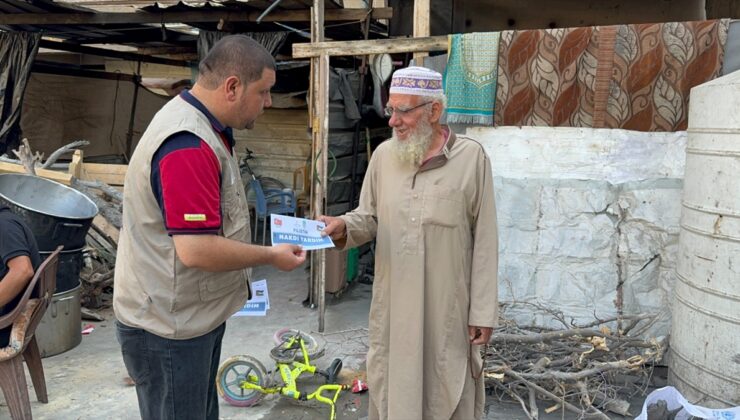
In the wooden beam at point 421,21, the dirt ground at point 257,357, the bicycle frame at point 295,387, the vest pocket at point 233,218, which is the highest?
the wooden beam at point 421,21

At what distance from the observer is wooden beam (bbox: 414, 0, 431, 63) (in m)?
4.77

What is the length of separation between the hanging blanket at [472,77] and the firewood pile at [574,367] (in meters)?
1.78

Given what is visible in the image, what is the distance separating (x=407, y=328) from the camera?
2670mm

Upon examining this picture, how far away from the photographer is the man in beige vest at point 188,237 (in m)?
1.93

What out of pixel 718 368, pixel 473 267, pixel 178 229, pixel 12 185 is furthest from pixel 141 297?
pixel 12 185

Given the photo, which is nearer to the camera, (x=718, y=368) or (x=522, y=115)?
(x=718, y=368)

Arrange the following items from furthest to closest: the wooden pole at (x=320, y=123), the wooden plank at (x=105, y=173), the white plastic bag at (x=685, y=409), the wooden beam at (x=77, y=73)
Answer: the wooden beam at (x=77, y=73), the wooden plank at (x=105, y=173), the wooden pole at (x=320, y=123), the white plastic bag at (x=685, y=409)

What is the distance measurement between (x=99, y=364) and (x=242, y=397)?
1.52m

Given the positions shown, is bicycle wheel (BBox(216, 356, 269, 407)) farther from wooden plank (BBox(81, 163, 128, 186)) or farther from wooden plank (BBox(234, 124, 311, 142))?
wooden plank (BBox(234, 124, 311, 142))

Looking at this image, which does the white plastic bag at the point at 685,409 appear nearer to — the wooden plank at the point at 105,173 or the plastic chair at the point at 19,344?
the plastic chair at the point at 19,344

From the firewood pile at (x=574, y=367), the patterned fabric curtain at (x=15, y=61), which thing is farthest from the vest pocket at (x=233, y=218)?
the patterned fabric curtain at (x=15, y=61)

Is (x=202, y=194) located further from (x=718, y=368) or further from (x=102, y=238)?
(x=102, y=238)

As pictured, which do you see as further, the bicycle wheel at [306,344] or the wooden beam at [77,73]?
the wooden beam at [77,73]

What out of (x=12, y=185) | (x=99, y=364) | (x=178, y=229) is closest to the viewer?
(x=178, y=229)
